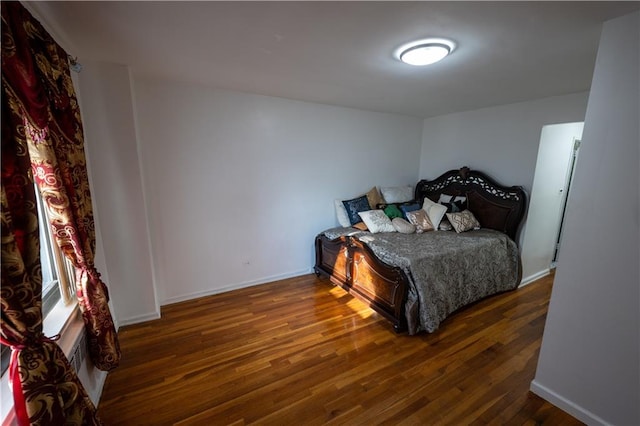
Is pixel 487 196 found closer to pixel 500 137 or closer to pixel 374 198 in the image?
pixel 500 137

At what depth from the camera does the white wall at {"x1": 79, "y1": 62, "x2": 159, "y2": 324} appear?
2.03 meters

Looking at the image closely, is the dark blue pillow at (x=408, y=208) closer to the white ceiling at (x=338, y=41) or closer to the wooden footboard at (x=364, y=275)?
the wooden footboard at (x=364, y=275)

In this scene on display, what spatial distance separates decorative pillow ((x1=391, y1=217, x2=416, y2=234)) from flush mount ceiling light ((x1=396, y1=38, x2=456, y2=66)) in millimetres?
1895

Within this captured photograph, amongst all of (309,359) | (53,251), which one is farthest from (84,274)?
(309,359)

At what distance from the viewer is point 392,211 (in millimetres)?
3496

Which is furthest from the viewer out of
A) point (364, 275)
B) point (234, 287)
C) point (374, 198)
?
point (374, 198)

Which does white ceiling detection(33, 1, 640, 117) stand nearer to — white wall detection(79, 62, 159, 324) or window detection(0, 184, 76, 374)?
white wall detection(79, 62, 159, 324)

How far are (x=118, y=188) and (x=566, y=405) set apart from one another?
11.7 ft

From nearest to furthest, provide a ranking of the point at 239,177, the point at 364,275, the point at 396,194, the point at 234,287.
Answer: the point at 364,275 → the point at 239,177 → the point at 234,287 → the point at 396,194

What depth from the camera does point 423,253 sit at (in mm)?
2449

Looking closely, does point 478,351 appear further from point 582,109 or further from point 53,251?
point 53,251

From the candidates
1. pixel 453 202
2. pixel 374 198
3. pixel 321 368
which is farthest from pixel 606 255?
pixel 374 198

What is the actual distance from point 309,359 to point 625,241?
2.04 meters

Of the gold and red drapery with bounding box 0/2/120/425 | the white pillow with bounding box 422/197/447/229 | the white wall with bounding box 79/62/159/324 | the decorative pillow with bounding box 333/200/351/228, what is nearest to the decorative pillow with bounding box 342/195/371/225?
the decorative pillow with bounding box 333/200/351/228
